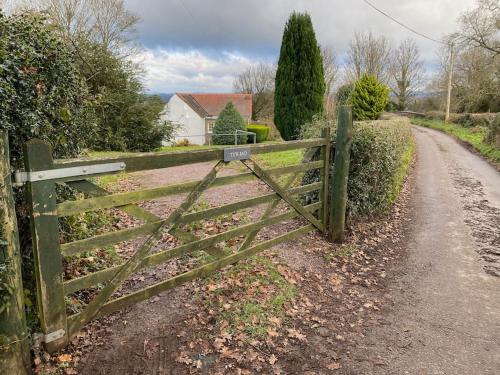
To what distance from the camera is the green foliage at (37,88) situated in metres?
2.74

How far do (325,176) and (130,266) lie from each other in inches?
137

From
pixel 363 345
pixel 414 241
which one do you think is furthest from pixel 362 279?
pixel 414 241

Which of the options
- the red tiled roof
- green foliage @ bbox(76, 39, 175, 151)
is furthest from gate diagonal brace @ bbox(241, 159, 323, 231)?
the red tiled roof

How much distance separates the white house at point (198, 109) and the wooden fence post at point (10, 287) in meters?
41.1

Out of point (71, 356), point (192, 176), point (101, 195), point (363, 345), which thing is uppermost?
point (101, 195)

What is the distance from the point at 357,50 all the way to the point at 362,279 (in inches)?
1517

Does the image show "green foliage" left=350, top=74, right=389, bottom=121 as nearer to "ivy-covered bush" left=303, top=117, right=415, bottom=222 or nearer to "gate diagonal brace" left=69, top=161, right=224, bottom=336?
"ivy-covered bush" left=303, top=117, right=415, bottom=222

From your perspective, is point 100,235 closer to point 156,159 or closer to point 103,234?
point 103,234

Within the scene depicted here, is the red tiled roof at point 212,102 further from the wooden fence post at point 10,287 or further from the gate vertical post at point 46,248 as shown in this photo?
the wooden fence post at point 10,287

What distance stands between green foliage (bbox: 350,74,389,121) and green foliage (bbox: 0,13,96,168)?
1551 cm

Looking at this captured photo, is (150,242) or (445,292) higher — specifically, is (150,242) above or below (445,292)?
above

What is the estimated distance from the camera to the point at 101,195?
297 centimetres

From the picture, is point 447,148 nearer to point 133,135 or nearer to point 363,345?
point 133,135

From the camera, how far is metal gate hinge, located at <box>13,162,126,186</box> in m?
2.54
